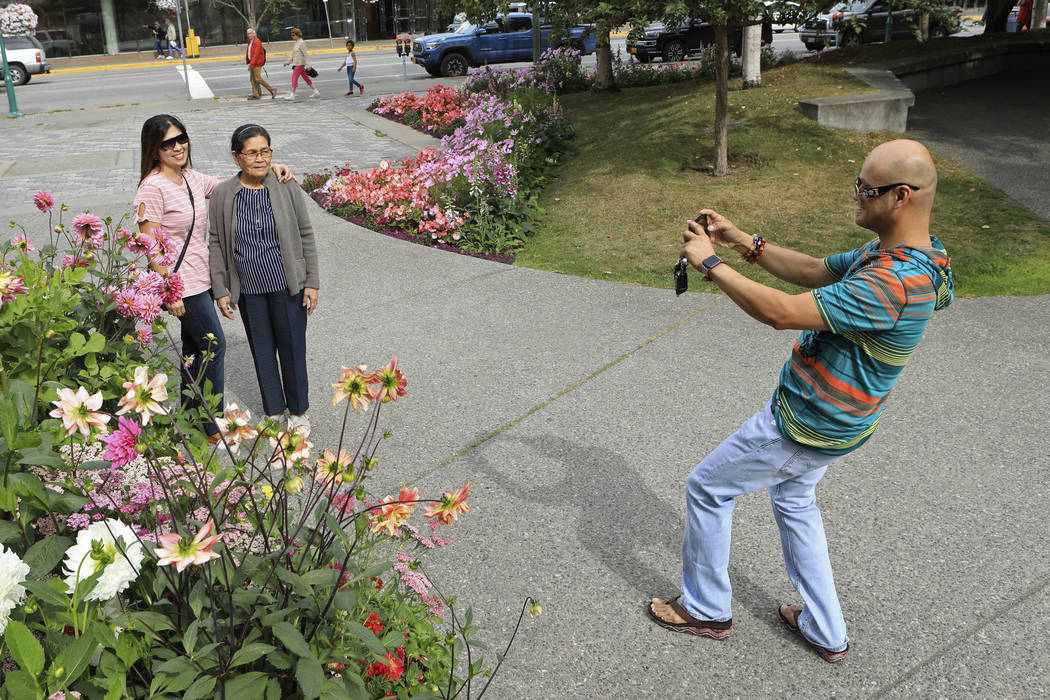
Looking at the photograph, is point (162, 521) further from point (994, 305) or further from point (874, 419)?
point (994, 305)

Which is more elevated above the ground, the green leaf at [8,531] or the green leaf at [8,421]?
the green leaf at [8,421]

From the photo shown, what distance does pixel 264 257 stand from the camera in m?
4.82

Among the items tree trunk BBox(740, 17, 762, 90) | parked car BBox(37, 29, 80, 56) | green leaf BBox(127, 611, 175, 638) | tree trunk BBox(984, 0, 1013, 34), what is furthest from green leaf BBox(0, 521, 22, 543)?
parked car BBox(37, 29, 80, 56)

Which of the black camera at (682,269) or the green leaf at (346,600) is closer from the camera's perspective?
the green leaf at (346,600)

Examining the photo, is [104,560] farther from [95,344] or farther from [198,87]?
[198,87]

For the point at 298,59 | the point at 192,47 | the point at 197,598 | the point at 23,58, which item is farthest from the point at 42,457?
the point at 192,47

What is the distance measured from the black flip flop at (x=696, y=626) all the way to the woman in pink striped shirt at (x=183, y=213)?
2389mm

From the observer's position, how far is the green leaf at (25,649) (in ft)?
5.61

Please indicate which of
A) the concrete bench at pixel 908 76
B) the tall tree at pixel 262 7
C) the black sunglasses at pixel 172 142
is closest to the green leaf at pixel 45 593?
the black sunglasses at pixel 172 142

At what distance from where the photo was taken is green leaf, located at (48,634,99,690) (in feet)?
5.74

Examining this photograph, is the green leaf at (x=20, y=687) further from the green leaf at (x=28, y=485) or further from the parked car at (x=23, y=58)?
the parked car at (x=23, y=58)

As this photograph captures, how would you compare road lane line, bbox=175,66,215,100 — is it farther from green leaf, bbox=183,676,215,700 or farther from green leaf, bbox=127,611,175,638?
green leaf, bbox=183,676,215,700

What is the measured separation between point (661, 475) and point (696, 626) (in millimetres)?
1267

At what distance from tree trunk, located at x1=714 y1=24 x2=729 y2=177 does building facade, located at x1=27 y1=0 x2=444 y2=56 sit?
96.1ft
